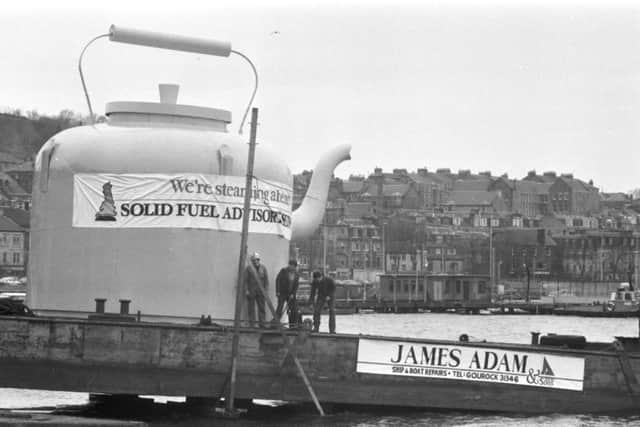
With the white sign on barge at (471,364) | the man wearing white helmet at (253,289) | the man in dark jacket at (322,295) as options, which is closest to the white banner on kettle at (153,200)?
the man wearing white helmet at (253,289)

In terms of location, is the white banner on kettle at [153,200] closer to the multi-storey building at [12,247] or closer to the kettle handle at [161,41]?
the kettle handle at [161,41]

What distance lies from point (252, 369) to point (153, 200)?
398 cm

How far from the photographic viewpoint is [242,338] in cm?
3188

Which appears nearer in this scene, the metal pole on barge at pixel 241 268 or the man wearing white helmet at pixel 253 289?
the metal pole on barge at pixel 241 268

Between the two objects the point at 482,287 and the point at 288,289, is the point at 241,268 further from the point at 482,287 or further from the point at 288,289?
the point at 482,287

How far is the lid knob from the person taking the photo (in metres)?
34.5

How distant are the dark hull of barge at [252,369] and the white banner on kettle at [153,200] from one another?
274 cm

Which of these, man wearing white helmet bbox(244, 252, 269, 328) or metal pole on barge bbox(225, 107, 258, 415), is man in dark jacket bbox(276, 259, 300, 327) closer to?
man wearing white helmet bbox(244, 252, 269, 328)

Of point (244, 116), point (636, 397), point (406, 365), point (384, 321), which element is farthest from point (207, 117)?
point (384, 321)

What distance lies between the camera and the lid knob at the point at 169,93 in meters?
34.5

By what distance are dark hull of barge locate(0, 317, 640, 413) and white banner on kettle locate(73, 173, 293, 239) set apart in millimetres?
2744

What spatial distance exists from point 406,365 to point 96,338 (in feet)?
19.3

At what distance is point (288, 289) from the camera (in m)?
33.6

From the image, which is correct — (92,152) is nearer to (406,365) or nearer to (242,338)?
(242,338)
